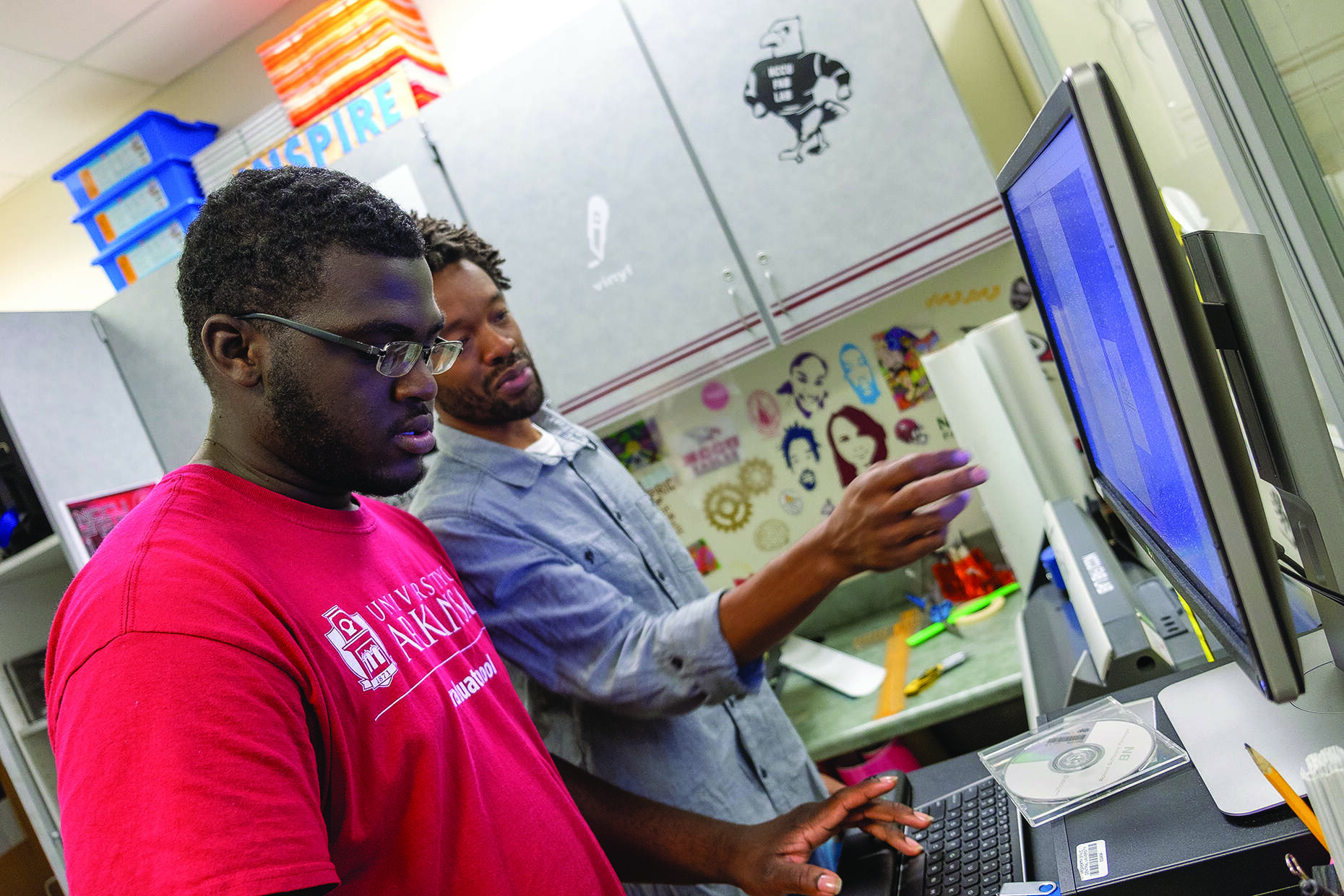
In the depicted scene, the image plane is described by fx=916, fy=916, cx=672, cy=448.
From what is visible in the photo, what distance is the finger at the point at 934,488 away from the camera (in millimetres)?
788

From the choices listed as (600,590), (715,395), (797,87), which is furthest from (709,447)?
(600,590)

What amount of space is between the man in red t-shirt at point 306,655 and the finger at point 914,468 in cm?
34

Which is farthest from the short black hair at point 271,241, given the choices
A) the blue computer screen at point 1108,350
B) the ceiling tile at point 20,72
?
the ceiling tile at point 20,72

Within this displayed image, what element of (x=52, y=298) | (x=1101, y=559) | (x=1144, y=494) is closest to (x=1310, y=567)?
(x=1144, y=494)

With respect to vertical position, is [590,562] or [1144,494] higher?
[590,562]

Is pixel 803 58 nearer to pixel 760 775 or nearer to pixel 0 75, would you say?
pixel 760 775

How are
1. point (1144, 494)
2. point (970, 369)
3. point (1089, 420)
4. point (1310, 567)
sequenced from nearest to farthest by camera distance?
point (1310, 567) → point (1144, 494) → point (1089, 420) → point (970, 369)

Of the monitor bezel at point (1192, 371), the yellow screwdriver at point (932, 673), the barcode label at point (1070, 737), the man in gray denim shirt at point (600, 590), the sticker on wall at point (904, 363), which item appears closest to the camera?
the monitor bezel at point (1192, 371)

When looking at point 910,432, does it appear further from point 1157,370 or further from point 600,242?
point 1157,370

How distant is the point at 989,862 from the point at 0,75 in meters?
3.07

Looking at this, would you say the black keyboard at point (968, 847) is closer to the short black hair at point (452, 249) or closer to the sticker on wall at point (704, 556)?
the short black hair at point (452, 249)

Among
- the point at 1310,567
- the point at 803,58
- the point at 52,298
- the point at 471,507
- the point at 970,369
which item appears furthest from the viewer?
the point at 52,298

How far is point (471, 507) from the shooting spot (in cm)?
123

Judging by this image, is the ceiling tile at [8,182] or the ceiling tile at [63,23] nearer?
the ceiling tile at [63,23]
